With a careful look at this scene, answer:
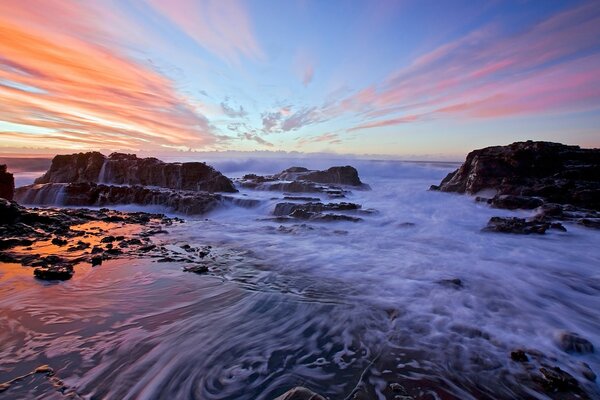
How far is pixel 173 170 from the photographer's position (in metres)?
19.7

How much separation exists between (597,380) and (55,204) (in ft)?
65.5

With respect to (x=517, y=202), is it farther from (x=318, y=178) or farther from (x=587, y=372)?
(x=318, y=178)

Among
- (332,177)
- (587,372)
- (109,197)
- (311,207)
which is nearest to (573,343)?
(587,372)

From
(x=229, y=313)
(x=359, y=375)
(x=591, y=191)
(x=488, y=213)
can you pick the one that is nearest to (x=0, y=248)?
(x=229, y=313)

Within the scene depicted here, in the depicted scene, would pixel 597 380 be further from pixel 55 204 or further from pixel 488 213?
pixel 55 204

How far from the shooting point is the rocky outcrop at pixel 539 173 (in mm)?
13781

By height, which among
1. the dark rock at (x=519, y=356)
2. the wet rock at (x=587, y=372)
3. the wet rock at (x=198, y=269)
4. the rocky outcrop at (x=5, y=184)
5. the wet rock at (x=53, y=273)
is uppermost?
the rocky outcrop at (x=5, y=184)

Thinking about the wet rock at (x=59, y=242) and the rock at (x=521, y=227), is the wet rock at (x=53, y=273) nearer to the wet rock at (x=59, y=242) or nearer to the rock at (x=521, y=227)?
the wet rock at (x=59, y=242)

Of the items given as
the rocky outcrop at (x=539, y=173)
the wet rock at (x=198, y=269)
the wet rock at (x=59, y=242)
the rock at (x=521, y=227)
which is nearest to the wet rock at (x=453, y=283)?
the wet rock at (x=198, y=269)

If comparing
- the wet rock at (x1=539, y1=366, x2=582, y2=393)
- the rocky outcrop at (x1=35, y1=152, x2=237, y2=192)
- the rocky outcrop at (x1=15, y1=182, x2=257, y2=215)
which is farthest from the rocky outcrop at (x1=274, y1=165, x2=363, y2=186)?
the wet rock at (x1=539, y1=366, x2=582, y2=393)

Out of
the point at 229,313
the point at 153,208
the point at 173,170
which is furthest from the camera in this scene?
the point at 173,170

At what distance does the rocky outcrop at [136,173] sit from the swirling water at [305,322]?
39.1 ft

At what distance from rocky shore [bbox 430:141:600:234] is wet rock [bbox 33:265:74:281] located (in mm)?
11807

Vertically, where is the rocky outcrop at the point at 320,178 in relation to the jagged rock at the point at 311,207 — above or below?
above
